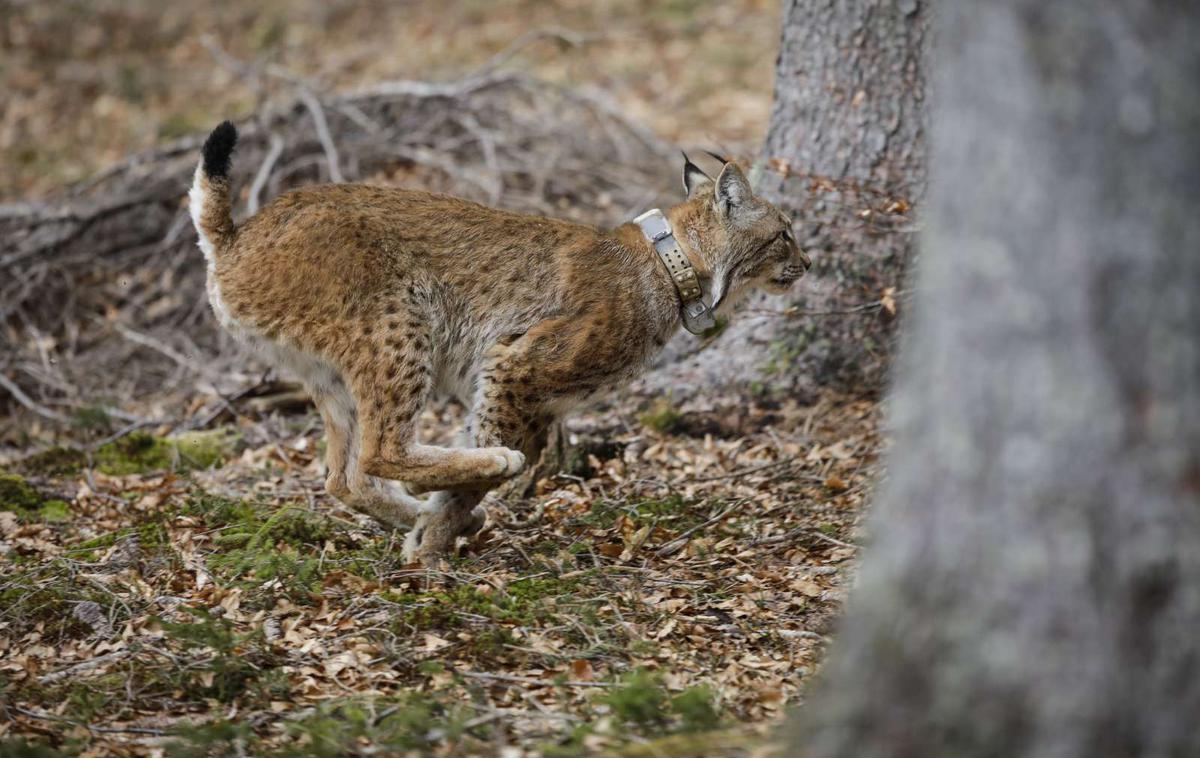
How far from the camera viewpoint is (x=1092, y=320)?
7.90 ft

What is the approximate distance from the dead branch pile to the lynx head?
295 cm

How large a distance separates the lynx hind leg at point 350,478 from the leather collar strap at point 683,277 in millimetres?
1453

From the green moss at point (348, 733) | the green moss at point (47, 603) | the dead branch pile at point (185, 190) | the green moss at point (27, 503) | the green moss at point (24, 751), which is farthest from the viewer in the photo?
the dead branch pile at point (185, 190)

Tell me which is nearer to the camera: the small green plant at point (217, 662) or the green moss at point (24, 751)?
the green moss at point (24, 751)

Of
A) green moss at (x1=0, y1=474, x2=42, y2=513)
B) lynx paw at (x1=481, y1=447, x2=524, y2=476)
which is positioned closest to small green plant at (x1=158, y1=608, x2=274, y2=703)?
lynx paw at (x1=481, y1=447, x2=524, y2=476)

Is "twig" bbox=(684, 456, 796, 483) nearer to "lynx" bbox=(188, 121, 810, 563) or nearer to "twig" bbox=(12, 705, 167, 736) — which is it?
"lynx" bbox=(188, 121, 810, 563)

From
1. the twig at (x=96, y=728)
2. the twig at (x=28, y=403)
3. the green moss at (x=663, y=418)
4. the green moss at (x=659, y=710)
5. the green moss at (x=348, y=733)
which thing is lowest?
the twig at (x=96, y=728)

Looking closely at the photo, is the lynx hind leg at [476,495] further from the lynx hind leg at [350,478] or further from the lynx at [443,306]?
the lynx hind leg at [350,478]

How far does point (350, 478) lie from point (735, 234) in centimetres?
204

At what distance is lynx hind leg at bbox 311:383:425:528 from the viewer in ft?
17.4

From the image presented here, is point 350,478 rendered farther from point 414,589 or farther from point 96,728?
point 96,728

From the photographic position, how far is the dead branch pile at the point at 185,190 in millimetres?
8125

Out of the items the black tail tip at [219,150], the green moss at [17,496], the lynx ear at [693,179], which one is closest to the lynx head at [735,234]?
the lynx ear at [693,179]

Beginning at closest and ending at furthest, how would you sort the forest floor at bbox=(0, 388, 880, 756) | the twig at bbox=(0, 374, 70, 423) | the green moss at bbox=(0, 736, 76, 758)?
the green moss at bbox=(0, 736, 76, 758) → the forest floor at bbox=(0, 388, 880, 756) → the twig at bbox=(0, 374, 70, 423)
